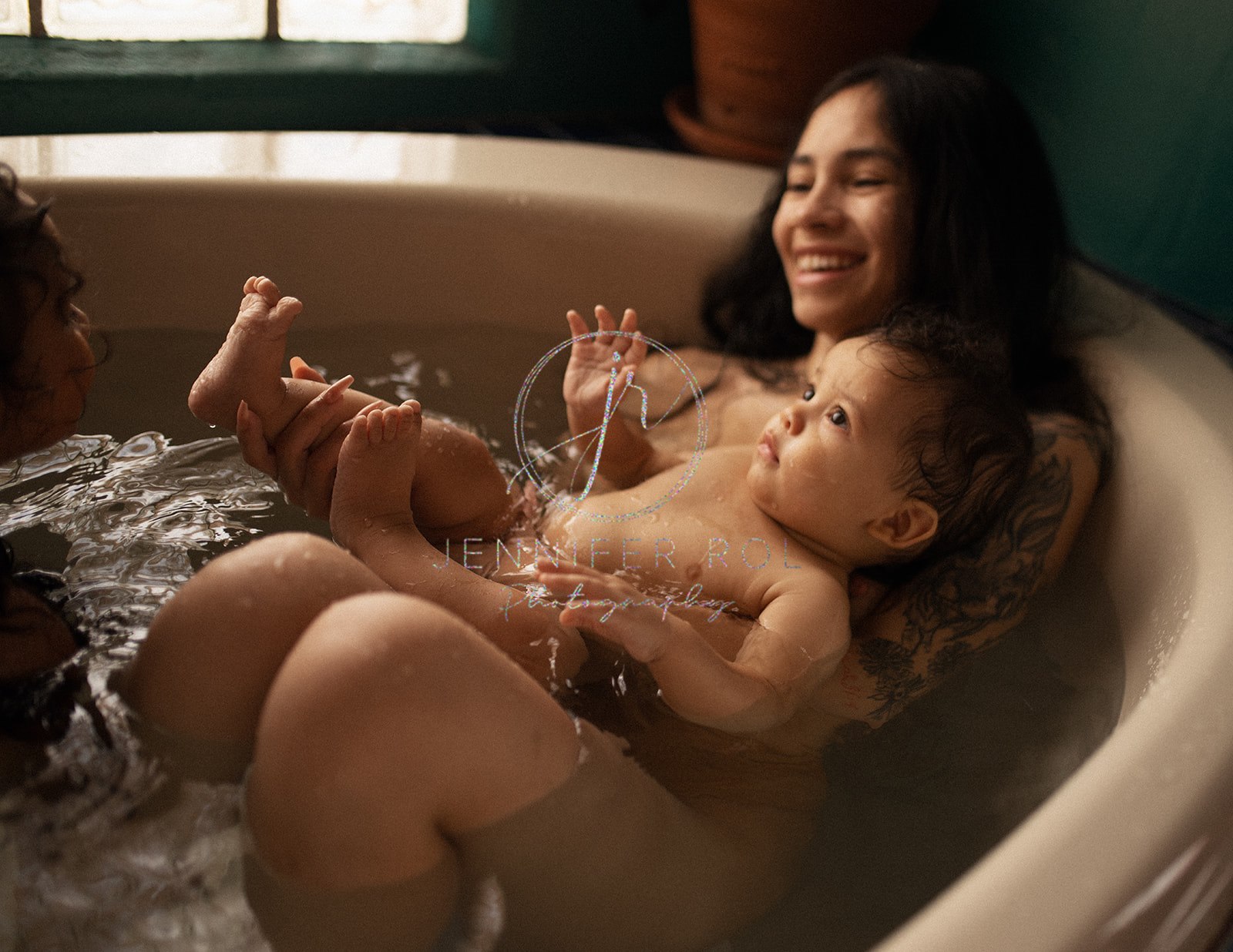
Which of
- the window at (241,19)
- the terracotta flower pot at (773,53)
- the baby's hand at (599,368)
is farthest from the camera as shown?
the terracotta flower pot at (773,53)

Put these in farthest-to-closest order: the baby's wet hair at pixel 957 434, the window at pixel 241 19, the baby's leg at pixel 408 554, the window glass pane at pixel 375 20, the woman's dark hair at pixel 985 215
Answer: the window glass pane at pixel 375 20
the window at pixel 241 19
the woman's dark hair at pixel 985 215
the baby's wet hair at pixel 957 434
the baby's leg at pixel 408 554

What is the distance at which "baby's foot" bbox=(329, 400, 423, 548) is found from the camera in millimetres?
1010

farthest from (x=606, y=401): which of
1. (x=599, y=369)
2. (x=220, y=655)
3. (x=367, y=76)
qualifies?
(x=367, y=76)

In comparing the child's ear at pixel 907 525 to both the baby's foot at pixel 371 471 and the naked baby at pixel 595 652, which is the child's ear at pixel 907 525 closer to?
the naked baby at pixel 595 652

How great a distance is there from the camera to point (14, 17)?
1.79 metres

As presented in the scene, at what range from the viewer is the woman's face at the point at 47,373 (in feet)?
2.76

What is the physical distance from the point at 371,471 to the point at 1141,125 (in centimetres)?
151

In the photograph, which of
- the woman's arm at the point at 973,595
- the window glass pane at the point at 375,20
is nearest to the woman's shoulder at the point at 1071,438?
the woman's arm at the point at 973,595

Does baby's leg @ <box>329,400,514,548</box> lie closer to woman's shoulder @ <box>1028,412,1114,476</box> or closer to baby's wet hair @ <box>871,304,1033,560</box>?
baby's wet hair @ <box>871,304,1033,560</box>

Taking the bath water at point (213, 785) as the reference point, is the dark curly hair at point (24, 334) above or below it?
above

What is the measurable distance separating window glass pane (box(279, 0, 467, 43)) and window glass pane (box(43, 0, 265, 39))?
0.06 meters

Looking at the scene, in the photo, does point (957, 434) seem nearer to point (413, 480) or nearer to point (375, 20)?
point (413, 480)

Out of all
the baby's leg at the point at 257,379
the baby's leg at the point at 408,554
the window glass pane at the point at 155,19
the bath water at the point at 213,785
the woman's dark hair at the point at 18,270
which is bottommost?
the bath water at the point at 213,785

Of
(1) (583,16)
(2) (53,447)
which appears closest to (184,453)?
(2) (53,447)
